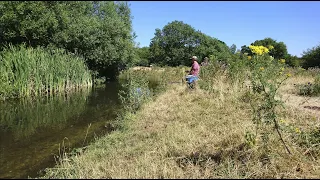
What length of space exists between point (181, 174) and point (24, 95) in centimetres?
1286

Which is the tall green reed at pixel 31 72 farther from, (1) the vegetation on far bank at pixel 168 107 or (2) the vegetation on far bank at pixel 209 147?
(2) the vegetation on far bank at pixel 209 147

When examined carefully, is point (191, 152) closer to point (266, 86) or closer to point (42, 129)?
point (266, 86)

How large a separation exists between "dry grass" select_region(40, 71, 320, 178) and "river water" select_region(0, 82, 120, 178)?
0.77 m

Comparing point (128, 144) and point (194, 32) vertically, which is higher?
point (194, 32)

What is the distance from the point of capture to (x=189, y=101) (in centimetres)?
1000

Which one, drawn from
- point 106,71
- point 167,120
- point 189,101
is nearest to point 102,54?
point 106,71

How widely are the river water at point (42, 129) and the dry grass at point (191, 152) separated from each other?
0.77 meters

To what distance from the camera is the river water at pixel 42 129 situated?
232 inches

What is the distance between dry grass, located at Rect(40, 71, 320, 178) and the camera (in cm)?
416

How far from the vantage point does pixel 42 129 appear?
874 cm

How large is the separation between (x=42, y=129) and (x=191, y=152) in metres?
5.59

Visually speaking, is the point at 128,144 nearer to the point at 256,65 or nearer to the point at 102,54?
the point at 256,65

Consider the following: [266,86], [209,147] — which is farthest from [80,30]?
[266,86]

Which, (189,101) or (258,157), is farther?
(189,101)
